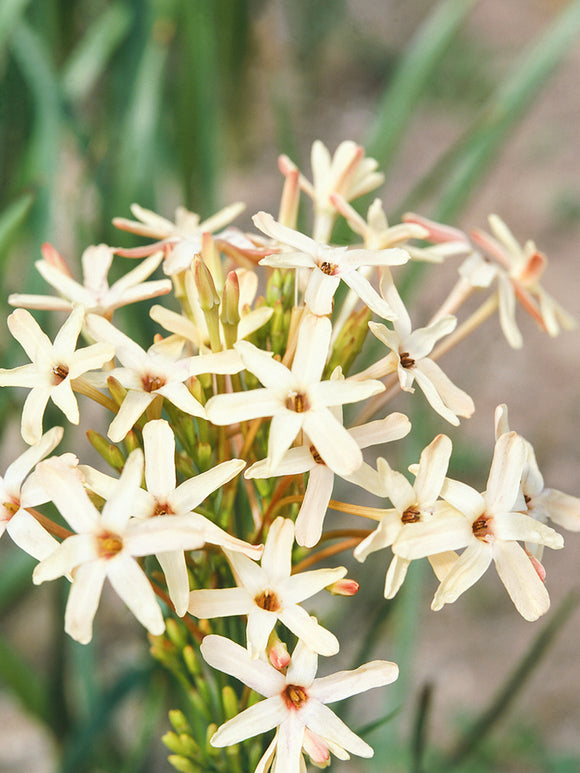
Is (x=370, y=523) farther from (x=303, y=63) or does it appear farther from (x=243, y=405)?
(x=303, y=63)

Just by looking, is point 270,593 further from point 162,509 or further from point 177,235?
point 177,235

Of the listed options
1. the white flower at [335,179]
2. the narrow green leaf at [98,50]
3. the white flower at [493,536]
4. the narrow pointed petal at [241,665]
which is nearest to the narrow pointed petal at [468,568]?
the white flower at [493,536]

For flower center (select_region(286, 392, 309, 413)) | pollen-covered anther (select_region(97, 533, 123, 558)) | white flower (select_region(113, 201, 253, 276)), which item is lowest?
pollen-covered anther (select_region(97, 533, 123, 558))

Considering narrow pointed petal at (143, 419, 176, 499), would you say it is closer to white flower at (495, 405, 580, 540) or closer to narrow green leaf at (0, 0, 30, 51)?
white flower at (495, 405, 580, 540)

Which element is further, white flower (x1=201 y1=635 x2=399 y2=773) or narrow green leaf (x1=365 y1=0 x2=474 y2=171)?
narrow green leaf (x1=365 y1=0 x2=474 y2=171)

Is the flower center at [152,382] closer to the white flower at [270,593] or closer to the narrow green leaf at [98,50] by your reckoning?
the white flower at [270,593]

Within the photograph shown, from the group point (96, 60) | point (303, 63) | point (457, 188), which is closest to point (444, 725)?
point (457, 188)

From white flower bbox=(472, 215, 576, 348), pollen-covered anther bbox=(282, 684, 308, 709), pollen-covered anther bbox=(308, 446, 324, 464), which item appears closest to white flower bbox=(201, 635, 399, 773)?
pollen-covered anther bbox=(282, 684, 308, 709)

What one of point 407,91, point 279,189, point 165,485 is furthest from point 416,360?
point 279,189
